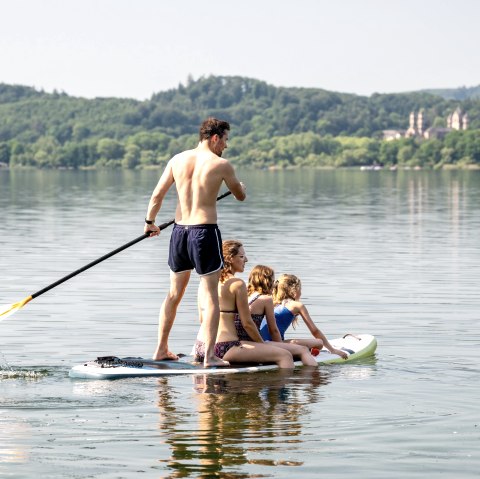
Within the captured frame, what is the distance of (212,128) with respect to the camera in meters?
12.8

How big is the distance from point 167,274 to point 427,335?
8708 mm

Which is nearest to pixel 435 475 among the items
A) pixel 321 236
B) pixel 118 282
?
pixel 118 282

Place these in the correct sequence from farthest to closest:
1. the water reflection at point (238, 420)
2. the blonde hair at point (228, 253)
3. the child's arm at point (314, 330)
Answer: the child's arm at point (314, 330) < the blonde hair at point (228, 253) < the water reflection at point (238, 420)

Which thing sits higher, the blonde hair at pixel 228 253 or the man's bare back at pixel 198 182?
the man's bare back at pixel 198 182

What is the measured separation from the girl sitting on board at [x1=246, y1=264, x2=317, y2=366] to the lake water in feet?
1.07

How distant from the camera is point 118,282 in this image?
2289 centimetres

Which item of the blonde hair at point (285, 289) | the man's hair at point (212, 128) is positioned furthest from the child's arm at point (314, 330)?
the man's hair at point (212, 128)

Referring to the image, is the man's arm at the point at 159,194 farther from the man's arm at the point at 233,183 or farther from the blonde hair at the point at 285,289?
the blonde hair at the point at 285,289

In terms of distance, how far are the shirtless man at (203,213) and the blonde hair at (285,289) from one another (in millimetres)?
1289

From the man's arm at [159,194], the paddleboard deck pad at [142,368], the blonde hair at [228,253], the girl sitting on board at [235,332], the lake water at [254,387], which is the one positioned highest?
the man's arm at [159,194]

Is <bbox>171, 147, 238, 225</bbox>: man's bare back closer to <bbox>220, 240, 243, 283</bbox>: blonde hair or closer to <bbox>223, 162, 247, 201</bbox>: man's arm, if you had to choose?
<bbox>223, 162, 247, 201</bbox>: man's arm

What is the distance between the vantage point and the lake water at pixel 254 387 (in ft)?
31.4

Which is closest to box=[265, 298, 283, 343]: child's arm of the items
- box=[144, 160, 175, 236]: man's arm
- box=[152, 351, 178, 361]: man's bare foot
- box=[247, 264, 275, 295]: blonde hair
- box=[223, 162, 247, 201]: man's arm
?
box=[247, 264, 275, 295]: blonde hair

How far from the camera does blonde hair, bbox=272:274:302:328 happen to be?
14.1m
